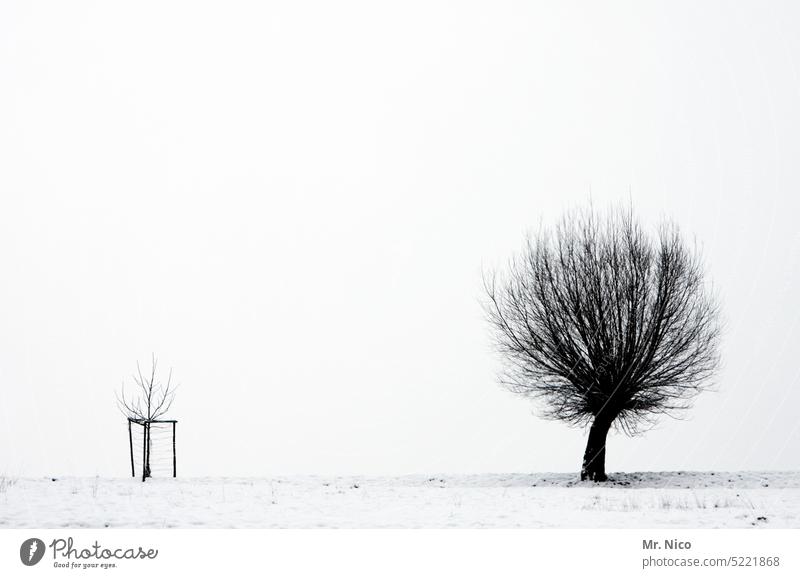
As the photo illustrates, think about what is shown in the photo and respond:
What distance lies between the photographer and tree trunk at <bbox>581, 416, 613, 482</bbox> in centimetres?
2677

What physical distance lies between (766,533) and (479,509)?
5528 millimetres

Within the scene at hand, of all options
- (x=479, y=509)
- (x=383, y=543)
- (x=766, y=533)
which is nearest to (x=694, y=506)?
(x=766, y=533)

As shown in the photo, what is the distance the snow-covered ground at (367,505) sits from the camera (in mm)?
13938

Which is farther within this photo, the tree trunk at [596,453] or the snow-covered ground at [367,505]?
the tree trunk at [596,453]

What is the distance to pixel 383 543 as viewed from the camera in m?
13.3

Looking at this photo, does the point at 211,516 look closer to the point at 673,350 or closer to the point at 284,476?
the point at 284,476

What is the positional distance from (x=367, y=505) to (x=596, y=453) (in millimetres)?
13121

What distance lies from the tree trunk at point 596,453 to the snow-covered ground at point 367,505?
3501mm

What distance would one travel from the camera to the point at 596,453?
26984mm

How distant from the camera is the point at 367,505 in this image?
16.6 metres

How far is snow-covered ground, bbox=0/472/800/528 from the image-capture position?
1394 cm

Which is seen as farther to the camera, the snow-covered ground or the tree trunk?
the tree trunk

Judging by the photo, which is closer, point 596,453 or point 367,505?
point 367,505

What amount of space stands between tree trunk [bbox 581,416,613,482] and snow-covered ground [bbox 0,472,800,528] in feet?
11.5
